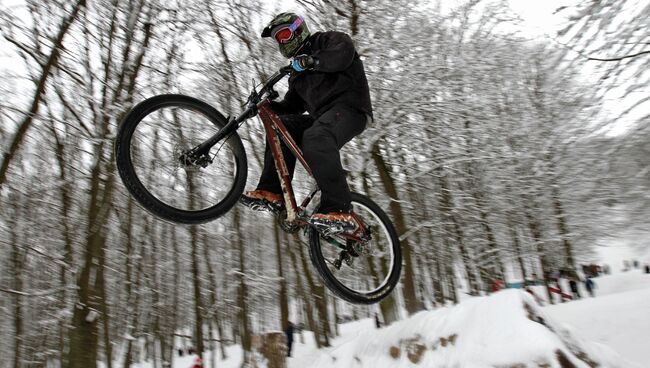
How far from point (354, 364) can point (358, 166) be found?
402 cm

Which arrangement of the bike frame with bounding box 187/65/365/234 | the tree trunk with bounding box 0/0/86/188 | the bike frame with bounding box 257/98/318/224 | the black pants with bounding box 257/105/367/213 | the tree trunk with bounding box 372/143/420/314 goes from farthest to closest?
1. the tree trunk with bounding box 372/143/420/314
2. the tree trunk with bounding box 0/0/86/188
3. the bike frame with bounding box 257/98/318/224
4. the bike frame with bounding box 187/65/365/234
5. the black pants with bounding box 257/105/367/213

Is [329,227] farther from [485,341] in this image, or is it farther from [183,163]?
[485,341]

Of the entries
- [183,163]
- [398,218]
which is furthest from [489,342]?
[398,218]

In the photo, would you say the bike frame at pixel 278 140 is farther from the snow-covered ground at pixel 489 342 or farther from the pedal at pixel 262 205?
the snow-covered ground at pixel 489 342

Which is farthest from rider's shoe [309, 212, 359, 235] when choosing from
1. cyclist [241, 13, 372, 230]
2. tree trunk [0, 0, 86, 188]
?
tree trunk [0, 0, 86, 188]

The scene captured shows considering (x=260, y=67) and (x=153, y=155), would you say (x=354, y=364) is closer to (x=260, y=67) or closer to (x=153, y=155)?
(x=153, y=155)

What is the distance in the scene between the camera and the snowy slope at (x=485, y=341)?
3.85 m

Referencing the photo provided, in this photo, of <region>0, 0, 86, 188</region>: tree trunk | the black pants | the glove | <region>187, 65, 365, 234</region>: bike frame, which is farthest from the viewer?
<region>0, 0, 86, 188</region>: tree trunk

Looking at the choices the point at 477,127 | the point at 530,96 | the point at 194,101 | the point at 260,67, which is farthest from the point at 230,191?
the point at 530,96

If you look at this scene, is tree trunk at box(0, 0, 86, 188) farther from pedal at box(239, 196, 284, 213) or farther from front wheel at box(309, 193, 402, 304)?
front wheel at box(309, 193, 402, 304)

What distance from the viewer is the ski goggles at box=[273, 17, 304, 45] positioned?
3680 millimetres

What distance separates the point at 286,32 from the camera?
370 centimetres

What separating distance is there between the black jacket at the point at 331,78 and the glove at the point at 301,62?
11cm

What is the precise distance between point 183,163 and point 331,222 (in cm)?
130
